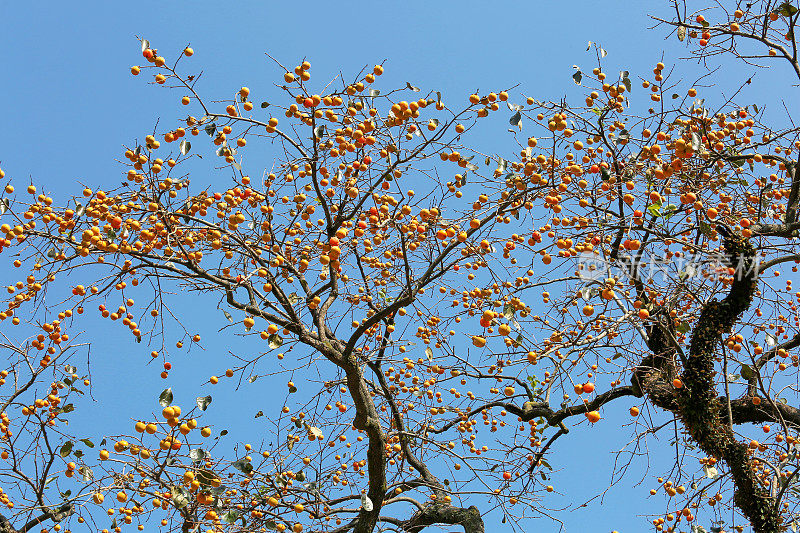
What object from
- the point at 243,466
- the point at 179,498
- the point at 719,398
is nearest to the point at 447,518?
the point at 243,466

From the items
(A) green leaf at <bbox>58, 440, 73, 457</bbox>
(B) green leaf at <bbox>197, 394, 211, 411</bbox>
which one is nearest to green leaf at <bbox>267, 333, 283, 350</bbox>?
(B) green leaf at <bbox>197, 394, 211, 411</bbox>

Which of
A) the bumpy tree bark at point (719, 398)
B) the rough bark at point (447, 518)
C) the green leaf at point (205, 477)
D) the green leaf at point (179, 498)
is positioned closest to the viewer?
the green leaf at point (179, 498)

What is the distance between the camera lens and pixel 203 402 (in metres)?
3.29

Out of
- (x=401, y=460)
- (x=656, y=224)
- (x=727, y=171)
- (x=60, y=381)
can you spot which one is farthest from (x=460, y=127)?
(x=60, y=381)

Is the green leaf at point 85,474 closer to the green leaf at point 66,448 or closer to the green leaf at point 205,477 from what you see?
the green leaf at point 66,448

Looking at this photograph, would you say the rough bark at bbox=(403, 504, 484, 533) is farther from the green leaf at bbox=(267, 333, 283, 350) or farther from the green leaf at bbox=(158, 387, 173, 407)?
the green leaf at bbox=(158, 387, 173, 407)

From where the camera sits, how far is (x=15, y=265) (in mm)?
4145

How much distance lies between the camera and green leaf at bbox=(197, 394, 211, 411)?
3.27 meters

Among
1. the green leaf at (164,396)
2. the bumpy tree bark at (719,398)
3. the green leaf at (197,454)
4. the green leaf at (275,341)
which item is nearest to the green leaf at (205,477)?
the green leaf at (197,454)

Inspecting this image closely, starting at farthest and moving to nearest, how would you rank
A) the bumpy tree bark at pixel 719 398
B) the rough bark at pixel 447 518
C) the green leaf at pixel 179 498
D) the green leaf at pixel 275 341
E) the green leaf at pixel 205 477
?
1. the rough bark at pixel 447 518
2. the bumpy tree bark at pixel 719 398
3. the green leaf at pixel 275 341
4. the green leaf at pixel 205 477
5. the green leaf at pixel 179 498

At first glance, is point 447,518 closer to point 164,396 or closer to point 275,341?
point 275,341

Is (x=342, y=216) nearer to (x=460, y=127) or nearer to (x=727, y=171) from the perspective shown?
(x=460, y=127)

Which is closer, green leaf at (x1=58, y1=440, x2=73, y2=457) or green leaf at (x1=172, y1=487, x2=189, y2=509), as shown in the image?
green leaf at (x1=172, y1=487, x2=189, y2=509)

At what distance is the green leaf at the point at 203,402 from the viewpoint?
3271 mm
